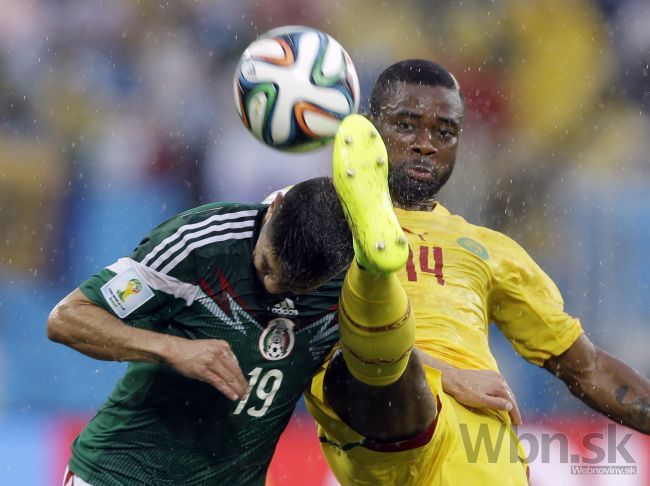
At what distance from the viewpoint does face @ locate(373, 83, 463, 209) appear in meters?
4.24

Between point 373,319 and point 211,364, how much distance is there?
469 millimetres

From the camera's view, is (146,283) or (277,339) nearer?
(146,283)

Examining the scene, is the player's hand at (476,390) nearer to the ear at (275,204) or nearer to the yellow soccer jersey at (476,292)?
the yellow soccer jersey at (476,292)

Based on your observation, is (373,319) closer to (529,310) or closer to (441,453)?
(441,453)

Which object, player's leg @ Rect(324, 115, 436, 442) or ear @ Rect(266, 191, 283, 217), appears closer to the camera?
player's leg @ Rect(324, 115, 436, 442)

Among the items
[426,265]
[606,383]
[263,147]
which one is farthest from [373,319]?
[263,147]

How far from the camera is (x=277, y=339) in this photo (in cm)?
350

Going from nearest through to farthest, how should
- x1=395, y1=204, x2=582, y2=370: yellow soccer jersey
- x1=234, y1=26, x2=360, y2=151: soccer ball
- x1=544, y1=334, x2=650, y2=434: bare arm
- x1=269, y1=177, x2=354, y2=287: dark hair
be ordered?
1. x1=269, y1=177, x2=354, y2=287: dark hair
2. x1=234, y1=26, x2=360, y2=151: soccer ball
3. x1=395, y1=204, x2=582, y2=370: yellow soccer jersey
4. x1=544, y1=334, x2=650, y2=434: bare arm

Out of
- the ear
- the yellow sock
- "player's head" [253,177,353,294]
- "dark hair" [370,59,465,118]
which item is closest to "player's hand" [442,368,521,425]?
the yellow sock

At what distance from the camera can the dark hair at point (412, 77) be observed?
14.2 feet

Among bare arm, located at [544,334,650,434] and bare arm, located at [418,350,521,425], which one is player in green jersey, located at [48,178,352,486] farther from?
bare arm, located at [544,334,650,434]

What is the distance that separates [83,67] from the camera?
7.09 metres

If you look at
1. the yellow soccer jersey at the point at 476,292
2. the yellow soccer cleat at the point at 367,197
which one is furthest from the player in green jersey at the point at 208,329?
the yellow soccer jersey at the point at 476,292

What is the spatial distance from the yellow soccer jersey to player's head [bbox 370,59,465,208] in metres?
0.13
